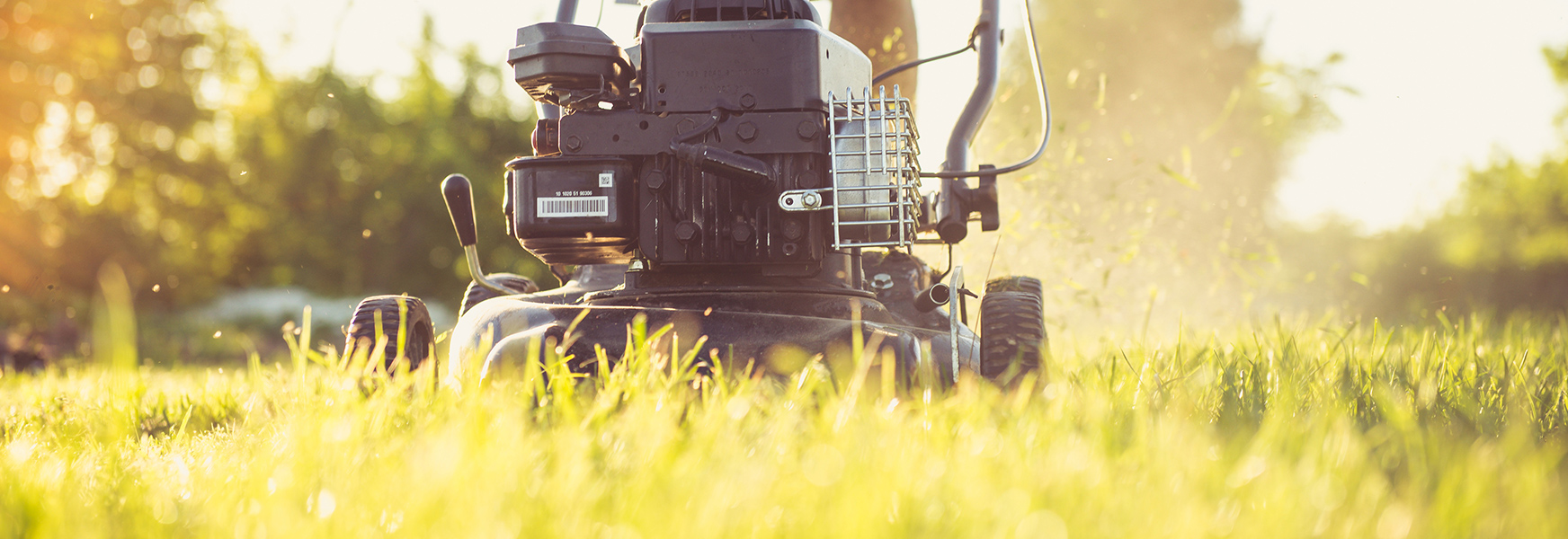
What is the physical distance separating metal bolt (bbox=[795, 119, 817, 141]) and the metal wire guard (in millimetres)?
48

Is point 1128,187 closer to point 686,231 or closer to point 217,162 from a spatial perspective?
point 686,231

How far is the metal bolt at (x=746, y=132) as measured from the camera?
232 centimetres

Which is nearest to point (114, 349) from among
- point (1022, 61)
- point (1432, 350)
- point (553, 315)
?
point (553, 315)

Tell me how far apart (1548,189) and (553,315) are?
1745 centimetres

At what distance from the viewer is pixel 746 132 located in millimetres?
2318

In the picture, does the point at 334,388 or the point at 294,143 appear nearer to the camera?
the point at 334,388

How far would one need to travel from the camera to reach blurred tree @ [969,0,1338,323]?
5.36m

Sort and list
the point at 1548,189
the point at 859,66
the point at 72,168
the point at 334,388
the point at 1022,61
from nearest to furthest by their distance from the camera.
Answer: the point at 334,388
the point at 859,66
the point at 1022,61
the point at 72,168
the point at 1548,189

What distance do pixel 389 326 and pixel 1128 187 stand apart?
17.3 ft

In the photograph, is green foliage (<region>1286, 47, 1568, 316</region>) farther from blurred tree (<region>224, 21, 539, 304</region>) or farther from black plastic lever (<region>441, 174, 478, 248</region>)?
black plastic lever (<region>441, 174, 478, 248</region>)

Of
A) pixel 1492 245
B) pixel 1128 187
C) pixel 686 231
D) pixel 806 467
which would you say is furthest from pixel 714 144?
Answer: pixel 1492 245

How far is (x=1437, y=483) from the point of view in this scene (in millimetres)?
1368

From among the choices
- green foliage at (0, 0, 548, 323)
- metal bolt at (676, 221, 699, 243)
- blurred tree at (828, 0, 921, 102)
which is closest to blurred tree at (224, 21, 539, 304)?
green foliage at (0, 0, 548, 323)

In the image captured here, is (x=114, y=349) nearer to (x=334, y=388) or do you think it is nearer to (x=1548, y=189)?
(x=334, y=388)
